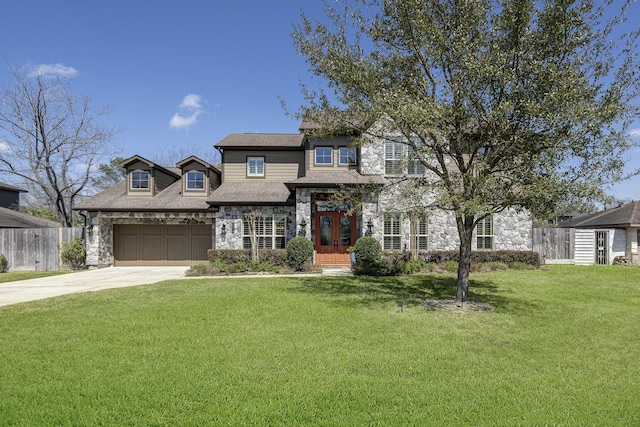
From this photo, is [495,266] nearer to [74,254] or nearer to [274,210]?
[274,210]

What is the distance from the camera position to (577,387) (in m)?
4.34

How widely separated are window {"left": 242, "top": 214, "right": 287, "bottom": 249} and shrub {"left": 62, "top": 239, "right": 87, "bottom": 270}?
7831 millimetres

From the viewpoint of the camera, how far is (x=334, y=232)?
17.5 m

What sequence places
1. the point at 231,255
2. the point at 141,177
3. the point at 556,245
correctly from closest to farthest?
the point at 231,255, the point at 556,245, the point at 141,177

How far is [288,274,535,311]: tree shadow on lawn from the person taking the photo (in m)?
9.23

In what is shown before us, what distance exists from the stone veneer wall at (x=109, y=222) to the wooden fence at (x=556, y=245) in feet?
53.8

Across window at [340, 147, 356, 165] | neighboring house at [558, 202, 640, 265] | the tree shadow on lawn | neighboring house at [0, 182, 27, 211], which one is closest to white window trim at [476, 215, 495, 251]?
the tree shadow on lawn

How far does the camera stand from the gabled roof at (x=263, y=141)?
18797 millimetres

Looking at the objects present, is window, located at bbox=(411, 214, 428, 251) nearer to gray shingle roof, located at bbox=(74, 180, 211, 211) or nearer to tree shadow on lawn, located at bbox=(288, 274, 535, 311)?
tree shadow on lawn, located at bbox=(288, 274, 535, 311)

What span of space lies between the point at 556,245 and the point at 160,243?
2021 cm

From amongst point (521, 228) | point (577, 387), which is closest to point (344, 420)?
point (577, 387)

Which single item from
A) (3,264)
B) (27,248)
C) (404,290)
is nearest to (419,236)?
(404,290)

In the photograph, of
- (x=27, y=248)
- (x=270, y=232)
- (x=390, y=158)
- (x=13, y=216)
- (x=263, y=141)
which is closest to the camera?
(x=390, y=158)

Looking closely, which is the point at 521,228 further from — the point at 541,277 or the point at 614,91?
the point at 614,91
